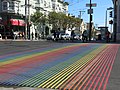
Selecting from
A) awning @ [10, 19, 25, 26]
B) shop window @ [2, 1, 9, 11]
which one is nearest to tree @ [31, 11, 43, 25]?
awning @ [10, 19, 25, 26]

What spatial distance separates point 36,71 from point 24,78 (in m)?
1.50

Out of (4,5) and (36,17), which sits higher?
(4,5)

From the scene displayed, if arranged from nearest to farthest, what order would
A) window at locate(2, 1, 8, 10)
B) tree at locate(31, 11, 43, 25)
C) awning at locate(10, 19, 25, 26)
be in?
awning at locate(10, 19, 25, 26)
window at locate(2, 1, 8, 10)
tree at locate(31, 11, 43, 25)

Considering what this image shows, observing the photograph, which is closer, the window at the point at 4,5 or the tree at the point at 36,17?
the window at the point at 4,5

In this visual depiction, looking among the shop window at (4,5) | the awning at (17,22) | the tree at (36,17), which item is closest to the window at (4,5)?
the shop window at (4,5)

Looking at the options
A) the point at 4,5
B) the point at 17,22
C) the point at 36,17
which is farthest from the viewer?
the point at 36,17

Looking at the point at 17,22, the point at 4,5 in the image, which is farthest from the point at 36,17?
the point at 4,5

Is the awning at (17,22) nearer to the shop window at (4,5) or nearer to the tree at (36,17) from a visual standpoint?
the shop window at (4,5)

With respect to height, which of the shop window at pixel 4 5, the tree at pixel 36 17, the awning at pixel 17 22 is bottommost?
the awning at pixel 17 22

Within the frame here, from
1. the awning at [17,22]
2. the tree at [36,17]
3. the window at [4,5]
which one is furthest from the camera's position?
the tree at [36,17]

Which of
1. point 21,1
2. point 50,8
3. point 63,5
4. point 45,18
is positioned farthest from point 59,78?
point 63,5

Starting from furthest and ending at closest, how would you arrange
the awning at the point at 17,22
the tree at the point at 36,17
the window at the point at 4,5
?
the tree at the point at 36,17 < the window at the point at 4,5 < the awning at the point at 17,22

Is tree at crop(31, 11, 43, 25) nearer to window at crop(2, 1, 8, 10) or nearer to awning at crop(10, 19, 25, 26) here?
awning at crop(10, 19, 25, 26)

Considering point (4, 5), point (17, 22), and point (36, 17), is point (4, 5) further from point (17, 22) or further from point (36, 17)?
point (36, 17)
